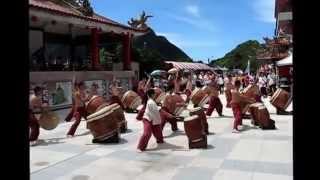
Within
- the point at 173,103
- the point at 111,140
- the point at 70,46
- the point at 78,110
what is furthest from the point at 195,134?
the point at 70,46

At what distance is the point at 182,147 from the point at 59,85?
11.7m

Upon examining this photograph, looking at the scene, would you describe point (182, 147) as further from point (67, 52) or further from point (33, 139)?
point (67, 52)

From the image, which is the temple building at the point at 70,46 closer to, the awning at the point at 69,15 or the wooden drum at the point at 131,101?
the awning at the point at 69,15

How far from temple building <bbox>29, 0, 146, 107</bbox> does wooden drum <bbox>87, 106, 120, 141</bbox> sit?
8.14 meters

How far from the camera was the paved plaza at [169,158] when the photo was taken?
7.53 meters

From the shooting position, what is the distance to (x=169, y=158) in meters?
8.89

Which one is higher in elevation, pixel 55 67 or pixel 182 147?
pixel 55 67

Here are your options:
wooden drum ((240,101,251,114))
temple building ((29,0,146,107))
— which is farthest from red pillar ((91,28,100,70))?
wooden drum ((240,101,251,114))

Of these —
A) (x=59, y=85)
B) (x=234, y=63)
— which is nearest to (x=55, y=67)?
(x=59, y=85)

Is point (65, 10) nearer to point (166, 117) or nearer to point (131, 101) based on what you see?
point (131, 101)

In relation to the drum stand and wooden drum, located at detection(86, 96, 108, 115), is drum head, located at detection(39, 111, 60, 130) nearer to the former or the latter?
wooden drum, located at detection(86, 96, 108, 115)

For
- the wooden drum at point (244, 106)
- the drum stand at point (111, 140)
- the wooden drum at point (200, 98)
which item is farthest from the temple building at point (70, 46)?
the wooden drum at point (244, 106)

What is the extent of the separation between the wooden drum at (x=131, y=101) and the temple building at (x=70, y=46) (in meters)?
3.52
